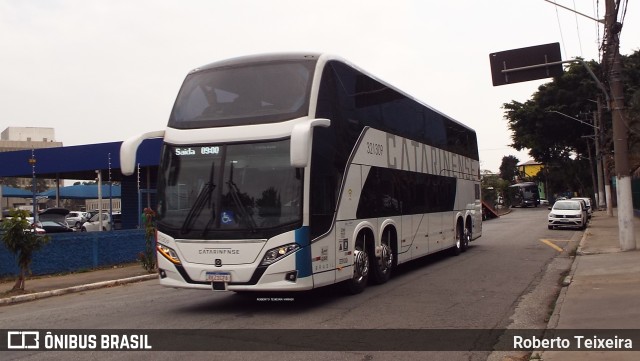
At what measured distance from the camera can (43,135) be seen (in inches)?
3696

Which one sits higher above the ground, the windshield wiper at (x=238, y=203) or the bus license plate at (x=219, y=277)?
the windshield wiper at (x=238, y=203)

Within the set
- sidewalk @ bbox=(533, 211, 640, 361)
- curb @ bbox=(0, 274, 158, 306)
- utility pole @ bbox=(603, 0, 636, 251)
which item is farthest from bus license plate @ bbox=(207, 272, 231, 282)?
utility pole @ bbox=(603, 0, 636, 251)

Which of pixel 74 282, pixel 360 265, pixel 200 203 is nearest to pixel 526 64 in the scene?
pixel 360 265

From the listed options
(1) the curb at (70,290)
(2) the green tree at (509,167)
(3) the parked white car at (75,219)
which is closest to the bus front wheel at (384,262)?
(1) the curb at (70,290)

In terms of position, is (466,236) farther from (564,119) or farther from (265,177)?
(564,119)

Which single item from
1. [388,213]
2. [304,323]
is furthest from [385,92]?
[304,323]

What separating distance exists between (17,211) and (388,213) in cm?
749

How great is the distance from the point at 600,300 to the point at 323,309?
4.29m

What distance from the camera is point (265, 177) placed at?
8.65 m

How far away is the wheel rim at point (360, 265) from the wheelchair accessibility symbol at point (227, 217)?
256 centimetres

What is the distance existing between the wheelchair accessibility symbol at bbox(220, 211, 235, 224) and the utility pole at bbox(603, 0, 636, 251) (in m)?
12.3

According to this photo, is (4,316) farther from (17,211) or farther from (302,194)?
(302,194)

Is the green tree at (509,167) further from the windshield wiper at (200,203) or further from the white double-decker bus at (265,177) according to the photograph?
the windshield wiper at (200,203)

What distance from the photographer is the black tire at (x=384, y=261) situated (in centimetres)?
1139
